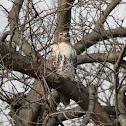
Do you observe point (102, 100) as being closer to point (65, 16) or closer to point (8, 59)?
point (65, 16)

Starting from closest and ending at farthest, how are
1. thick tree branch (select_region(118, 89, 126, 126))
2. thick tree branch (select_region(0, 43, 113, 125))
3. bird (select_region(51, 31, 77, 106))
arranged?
1. thick tree branch (select_region(118, 89, 126, 126))
2. thick tree branch (select_region(0, 43, 113, 125))
3. bird (select_region(51, 31, 77, 106))

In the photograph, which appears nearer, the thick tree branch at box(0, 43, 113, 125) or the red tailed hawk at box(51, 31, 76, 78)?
the thick tree branch at box(0, 43, 113, 125)

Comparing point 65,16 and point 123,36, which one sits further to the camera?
point 123,36

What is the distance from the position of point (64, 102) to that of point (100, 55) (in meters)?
1.21

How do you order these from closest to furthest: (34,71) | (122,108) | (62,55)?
1. (34,71)
2. (122,108)
3. (62,55)

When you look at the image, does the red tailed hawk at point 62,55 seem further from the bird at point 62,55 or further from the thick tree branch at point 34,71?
the thick tree branch at point 34,71

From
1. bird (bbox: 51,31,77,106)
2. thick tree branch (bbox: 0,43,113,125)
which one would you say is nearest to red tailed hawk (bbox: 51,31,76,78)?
bird (bbox: 51,31,77,106)

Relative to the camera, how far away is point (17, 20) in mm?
4352

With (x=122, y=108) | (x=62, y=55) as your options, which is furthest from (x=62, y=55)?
(x=122, y=108)

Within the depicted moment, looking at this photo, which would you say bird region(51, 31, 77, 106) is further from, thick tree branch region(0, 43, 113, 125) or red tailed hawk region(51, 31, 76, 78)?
thick tree branch region(0, 43, 113, 125)

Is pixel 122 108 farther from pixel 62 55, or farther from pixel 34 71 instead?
pixel 34 71

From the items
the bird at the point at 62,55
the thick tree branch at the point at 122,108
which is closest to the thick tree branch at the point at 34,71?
the thick tree branch at the point at 122,108

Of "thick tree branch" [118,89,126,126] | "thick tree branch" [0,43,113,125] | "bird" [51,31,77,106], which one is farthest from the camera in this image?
"bird" [51,31,77,106]

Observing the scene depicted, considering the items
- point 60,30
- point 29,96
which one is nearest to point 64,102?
point 29,96
